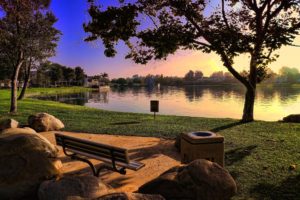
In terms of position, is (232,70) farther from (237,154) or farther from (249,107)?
(237,154)

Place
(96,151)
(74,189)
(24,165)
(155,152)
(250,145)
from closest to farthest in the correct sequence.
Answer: (74,189) < (24,165) < (96,151) < (155,152) < (250,145)

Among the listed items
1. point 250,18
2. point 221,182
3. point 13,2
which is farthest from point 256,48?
point 13,2

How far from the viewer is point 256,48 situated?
1312 centimetres

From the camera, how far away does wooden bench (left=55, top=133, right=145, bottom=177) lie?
18.7 feet

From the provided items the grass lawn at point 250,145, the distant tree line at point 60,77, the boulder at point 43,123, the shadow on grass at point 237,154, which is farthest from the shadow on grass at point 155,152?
the distant tree line at point 60,77

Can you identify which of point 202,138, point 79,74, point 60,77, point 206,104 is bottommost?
point 206,104

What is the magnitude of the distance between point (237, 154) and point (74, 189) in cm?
508

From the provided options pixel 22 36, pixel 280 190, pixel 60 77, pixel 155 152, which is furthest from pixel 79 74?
pixel 280 190

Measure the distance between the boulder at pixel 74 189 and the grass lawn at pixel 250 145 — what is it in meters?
2.45

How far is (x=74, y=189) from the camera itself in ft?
15.4

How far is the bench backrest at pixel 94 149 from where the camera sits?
18.6ft

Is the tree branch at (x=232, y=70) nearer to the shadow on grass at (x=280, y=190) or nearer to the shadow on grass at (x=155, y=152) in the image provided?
the shadow on grass at (x=155, y=152)

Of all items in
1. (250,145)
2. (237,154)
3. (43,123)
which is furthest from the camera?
(43,123)

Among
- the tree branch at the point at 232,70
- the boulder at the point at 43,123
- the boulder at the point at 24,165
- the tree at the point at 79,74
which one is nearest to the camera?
the boulder at the point at 24,165
